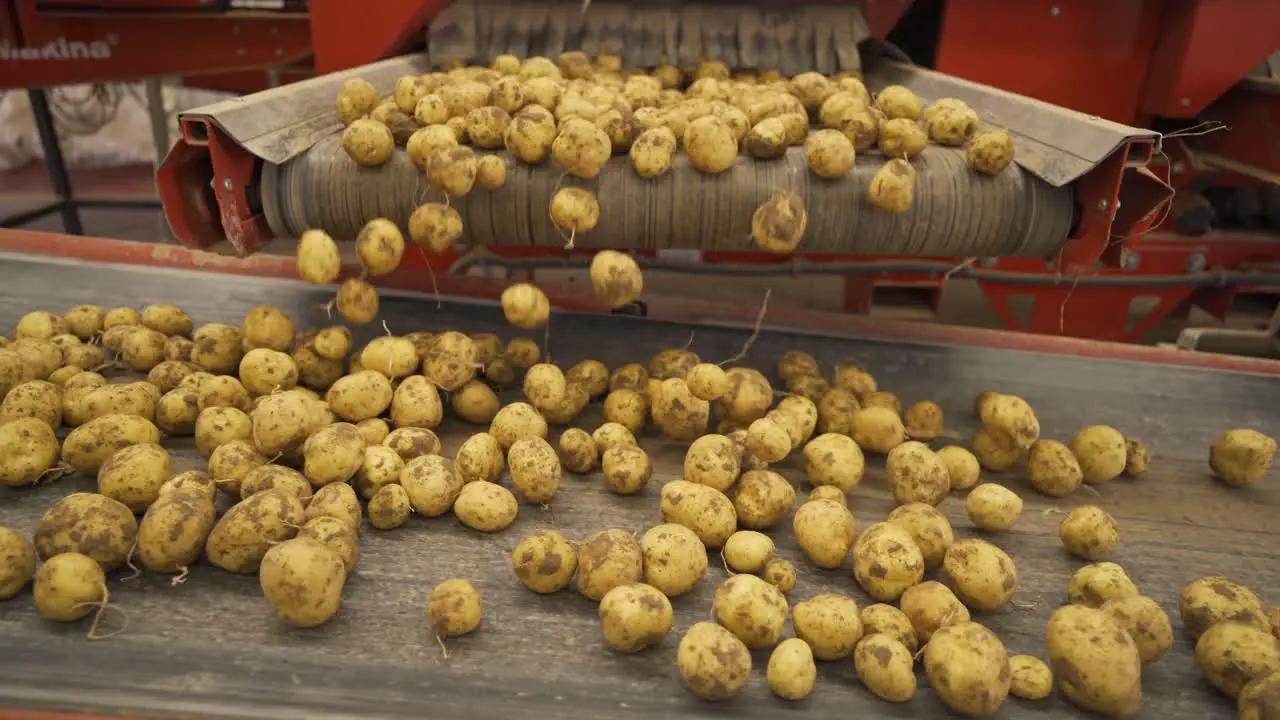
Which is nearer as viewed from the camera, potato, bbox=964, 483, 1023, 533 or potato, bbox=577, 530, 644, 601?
potato, bbox=577, 530, 644, 601

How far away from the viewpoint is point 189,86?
4910 millimetres

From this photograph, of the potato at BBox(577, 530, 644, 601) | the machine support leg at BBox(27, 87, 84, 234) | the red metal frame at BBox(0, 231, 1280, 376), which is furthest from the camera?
the machine support leg at BBox(27, 87, 84, 234)

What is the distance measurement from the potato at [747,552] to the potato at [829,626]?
0.17 metres

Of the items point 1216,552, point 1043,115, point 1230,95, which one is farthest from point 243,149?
point 1230,95

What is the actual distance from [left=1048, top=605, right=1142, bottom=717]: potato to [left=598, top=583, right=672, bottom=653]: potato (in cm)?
66

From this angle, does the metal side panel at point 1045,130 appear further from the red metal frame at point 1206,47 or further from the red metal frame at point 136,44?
the red metal frame at point 136,44

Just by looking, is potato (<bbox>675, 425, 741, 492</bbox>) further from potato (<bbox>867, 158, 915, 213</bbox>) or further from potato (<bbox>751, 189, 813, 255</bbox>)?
potato (<bbox>867, 158, 915, 213</bbox>)

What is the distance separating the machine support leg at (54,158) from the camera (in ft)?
15.7

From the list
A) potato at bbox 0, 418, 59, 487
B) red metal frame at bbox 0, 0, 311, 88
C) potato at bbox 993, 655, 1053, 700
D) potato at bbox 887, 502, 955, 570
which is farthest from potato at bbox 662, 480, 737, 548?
red metal frame at bbox 0, 0, 311, 88

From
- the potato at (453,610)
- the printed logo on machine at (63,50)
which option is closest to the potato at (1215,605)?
the potato at (453,610)

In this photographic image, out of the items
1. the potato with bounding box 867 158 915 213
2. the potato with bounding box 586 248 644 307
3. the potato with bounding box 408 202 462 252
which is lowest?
the potato with bounding box 586 248 644 307

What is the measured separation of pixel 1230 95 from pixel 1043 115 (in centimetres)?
183

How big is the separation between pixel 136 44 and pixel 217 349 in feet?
10.00

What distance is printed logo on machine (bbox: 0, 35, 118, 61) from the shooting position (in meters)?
3.99
